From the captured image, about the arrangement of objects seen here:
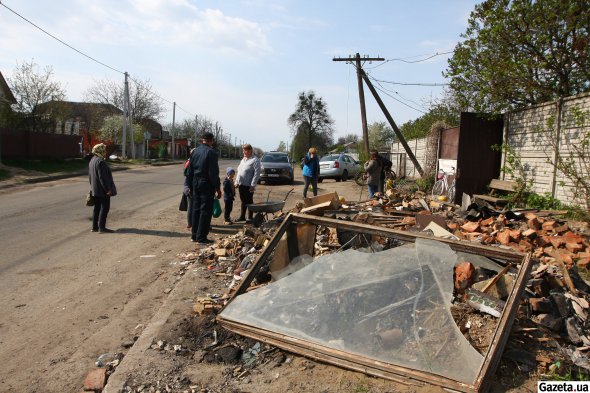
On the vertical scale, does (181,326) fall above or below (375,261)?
below

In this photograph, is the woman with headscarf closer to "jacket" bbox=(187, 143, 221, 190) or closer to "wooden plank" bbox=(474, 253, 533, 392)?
"jacket" bbox=(187, 143, 221, 190)

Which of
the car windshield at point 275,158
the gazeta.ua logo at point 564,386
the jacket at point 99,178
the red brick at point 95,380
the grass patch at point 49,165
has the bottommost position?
the red brick at point 95,380

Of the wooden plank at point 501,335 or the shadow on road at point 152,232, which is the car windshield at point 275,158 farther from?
the wooden plank at point 501,335

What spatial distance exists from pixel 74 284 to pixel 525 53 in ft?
32.4

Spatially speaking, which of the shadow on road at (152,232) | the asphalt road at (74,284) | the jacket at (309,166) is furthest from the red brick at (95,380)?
the jacket at (309,166)

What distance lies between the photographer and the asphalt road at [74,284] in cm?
376

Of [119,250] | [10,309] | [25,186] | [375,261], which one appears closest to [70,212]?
[119,250]

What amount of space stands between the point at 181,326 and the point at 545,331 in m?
3.01

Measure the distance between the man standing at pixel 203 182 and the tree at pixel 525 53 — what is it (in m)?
6.82

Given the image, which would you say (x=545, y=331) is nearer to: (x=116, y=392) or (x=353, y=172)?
(x=116, y=392)

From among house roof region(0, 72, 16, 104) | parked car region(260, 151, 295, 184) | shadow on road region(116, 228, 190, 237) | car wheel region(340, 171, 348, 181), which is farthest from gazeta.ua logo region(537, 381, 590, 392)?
house roof region(0, 72, 16, 104)

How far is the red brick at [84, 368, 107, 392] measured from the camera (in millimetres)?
3319

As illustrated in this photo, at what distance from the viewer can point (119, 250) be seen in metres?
7.35

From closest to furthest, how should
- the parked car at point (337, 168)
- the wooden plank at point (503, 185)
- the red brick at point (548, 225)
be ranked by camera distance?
the red brick at point (548, 225)
the wooden plank at point (503, 185)
the parked car at point (337, 168)
